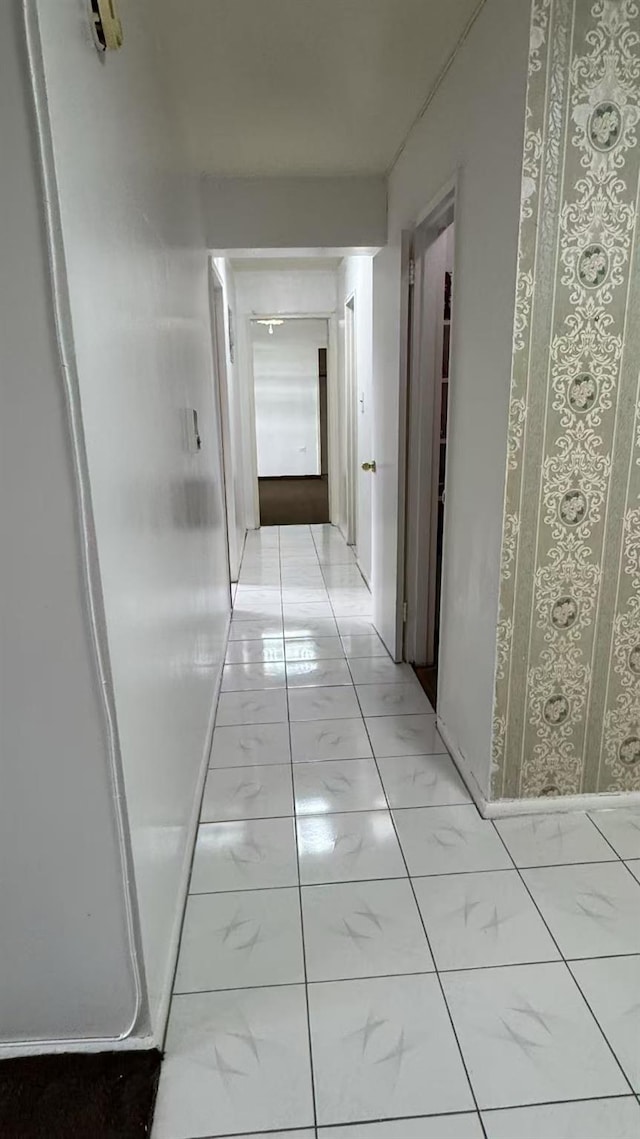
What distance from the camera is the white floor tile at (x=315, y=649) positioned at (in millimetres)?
3418

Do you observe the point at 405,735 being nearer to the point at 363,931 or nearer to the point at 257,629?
the point at 363,931

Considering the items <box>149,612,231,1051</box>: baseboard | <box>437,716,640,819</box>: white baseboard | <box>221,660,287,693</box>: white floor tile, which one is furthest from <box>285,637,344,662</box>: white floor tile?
<box>437,716,640,819</box>: white baseboard

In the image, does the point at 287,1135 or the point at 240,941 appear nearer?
the point at 287,1135

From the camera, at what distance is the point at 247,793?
2293 mm

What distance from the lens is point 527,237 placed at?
1.70 m

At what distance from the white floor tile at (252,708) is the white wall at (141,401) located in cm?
41

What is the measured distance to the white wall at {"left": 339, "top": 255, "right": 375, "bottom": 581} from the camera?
4.33 meters

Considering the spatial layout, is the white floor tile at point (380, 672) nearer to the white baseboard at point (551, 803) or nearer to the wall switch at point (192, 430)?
the white baseboard at point (551, 803)

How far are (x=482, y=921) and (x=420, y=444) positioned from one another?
6.37ft

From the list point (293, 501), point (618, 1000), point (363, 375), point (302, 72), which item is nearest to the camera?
point (618, 1000)

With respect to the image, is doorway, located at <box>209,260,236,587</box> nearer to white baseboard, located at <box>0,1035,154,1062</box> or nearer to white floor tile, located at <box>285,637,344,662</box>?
white floor tile, located at <box>285,637,344,662</box>

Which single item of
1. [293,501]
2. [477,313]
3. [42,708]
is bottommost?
[293,501]

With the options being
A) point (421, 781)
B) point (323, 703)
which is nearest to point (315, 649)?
point (323, 703)

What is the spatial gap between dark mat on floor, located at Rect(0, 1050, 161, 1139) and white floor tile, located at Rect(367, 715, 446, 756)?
4.40 feet
